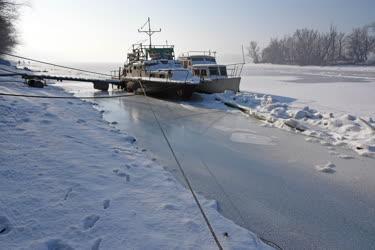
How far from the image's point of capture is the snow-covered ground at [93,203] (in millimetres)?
3215

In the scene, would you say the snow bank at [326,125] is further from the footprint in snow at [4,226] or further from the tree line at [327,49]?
the tree line at [327,49]

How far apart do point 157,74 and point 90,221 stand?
576 inches

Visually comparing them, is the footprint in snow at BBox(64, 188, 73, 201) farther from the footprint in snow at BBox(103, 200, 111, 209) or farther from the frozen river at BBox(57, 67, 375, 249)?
the frozen river at BBox(57, 67, 375, 249)

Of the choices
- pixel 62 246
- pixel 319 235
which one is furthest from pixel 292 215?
pixel 62 246

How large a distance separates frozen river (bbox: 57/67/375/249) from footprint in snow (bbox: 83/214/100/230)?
5.60 ft

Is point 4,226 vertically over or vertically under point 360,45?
under

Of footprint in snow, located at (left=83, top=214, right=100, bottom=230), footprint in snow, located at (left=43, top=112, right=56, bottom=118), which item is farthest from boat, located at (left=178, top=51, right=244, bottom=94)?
footprint in snow, located at (left=83, top=214, right=100, bottom=230)

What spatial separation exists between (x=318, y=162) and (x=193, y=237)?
3931 mm

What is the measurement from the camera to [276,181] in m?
5.37

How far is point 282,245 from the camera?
3.54 metres

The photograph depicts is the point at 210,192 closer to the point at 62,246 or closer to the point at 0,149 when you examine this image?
the point at 62,246

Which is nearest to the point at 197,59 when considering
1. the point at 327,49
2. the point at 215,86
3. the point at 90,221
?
the point at 215,86

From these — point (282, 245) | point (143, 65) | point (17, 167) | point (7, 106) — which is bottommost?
point (282, 245)

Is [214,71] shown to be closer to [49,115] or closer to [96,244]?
[49,115]
